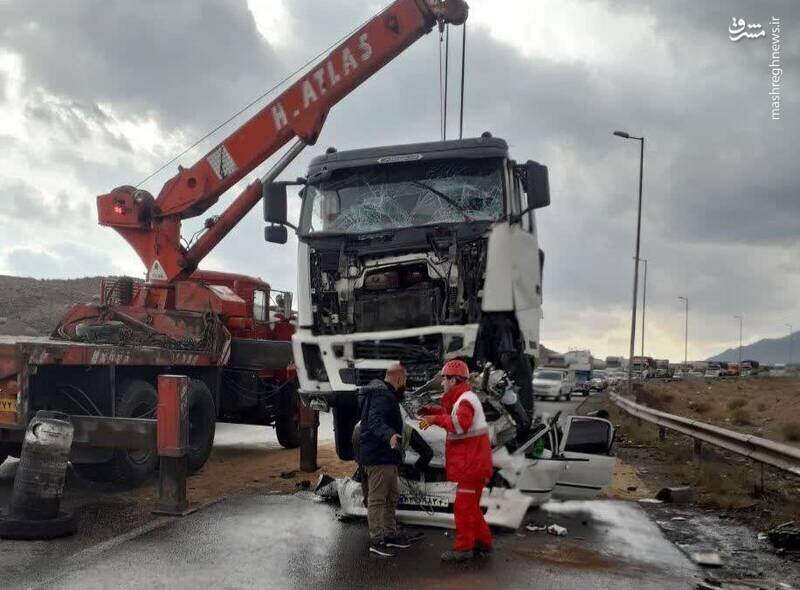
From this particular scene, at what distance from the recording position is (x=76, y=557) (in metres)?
5.85

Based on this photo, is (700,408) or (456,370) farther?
(700,408)

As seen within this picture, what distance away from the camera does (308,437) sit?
10234 mm

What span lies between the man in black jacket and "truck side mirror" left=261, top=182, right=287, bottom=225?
2664 mm

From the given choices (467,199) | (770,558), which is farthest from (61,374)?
(770,558)

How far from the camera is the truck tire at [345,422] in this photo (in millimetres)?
7742

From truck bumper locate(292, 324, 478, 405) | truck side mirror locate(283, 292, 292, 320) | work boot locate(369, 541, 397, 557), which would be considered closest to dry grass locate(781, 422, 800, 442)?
truck side mirror locate(283, 292, 292, 320)

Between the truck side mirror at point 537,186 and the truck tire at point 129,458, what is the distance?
455 centimetres

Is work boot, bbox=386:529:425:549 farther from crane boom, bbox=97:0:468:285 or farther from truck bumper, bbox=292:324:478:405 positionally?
crane boom, bbox=97:0:468:285

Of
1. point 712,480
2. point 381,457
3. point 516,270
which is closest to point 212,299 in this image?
point 516,270

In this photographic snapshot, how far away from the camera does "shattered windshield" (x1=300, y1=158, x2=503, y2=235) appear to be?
7.82 m

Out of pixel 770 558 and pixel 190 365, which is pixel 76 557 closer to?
pixel 190 365

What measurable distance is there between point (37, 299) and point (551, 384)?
32.9 metres

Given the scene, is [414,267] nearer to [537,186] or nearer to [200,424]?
[537,186]

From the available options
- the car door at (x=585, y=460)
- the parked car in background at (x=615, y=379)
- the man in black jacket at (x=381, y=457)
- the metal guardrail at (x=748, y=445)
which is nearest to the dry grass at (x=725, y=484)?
the metal guardrail at (x=748, y=445)
